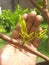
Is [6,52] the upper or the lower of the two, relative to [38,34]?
lower

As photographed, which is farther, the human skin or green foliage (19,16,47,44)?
the human skin

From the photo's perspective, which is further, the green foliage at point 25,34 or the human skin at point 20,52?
the human skin at point 20,52

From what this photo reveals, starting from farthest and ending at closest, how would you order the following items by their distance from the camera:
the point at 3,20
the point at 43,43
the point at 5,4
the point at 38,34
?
the point at 5,4, the point at 3,20, the point at 43,43, the point at 38,34

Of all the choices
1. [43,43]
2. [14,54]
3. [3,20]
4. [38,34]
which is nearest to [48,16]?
[38,34]

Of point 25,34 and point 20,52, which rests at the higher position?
point 25,34

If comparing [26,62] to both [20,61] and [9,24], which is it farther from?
[9,24]

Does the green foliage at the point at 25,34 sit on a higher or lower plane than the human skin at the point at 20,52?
higher

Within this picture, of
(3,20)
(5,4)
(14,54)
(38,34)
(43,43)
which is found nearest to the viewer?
(38,34)

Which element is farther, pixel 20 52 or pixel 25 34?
pixel 20 52

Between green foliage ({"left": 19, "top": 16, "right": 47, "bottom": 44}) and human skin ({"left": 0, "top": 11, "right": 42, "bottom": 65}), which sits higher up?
green foliage ({"left": 19, "top": 16, "right": 47, "bottom": 44})

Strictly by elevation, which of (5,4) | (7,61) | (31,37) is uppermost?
(31,37)

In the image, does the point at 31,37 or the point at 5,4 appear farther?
the point at 5,4
